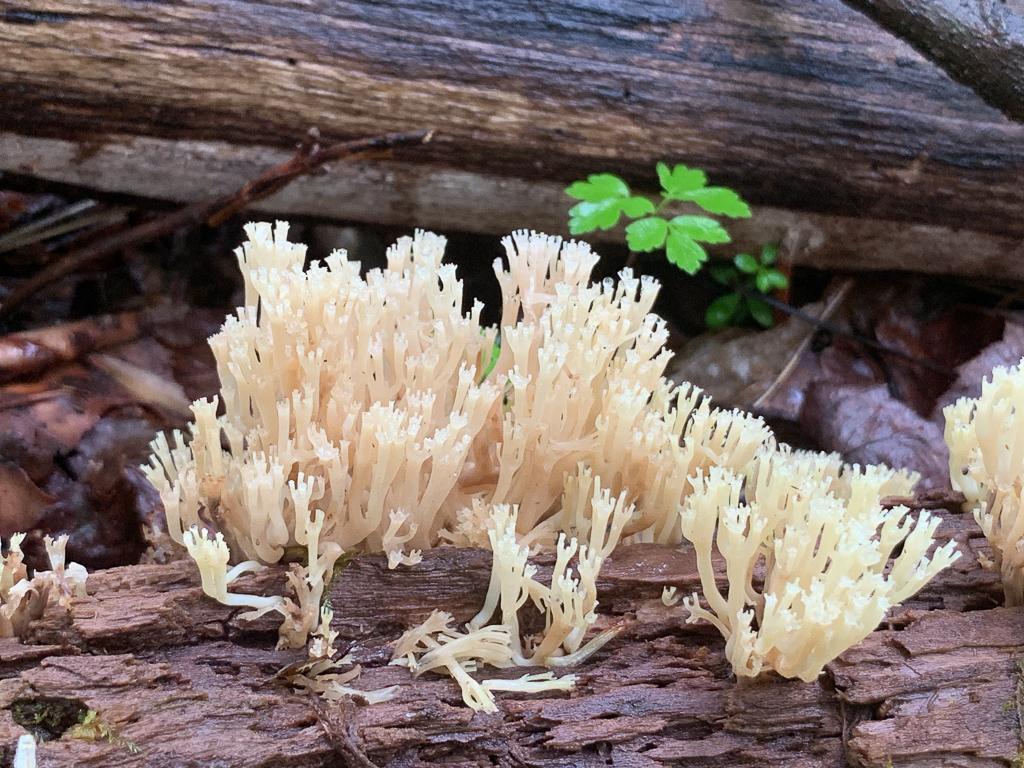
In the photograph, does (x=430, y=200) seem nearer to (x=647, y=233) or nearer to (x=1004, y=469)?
(x=647, y=233)

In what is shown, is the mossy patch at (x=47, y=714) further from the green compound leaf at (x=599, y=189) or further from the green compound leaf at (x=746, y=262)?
the green compound leaf at (x=746, y=262)

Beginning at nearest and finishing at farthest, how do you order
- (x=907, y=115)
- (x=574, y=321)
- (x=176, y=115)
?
(x=574, y=321) < (x=176, y=115) < (x=907, y=115)

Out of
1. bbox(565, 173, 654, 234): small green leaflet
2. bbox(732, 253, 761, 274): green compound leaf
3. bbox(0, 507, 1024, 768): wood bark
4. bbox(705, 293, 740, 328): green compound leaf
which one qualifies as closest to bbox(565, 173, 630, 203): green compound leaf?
bbox(565, 173, 654, 234): small green leaflet

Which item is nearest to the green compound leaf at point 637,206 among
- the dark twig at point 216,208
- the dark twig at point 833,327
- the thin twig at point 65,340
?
the dark twig at point 216,208

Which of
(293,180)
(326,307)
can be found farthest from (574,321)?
(293,180)

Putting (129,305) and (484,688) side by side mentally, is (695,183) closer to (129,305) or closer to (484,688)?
(484,688)

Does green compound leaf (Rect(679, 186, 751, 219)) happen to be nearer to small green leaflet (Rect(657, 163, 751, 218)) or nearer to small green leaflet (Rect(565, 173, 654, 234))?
small green leaflet (Rect(657, 163, 751, 218))

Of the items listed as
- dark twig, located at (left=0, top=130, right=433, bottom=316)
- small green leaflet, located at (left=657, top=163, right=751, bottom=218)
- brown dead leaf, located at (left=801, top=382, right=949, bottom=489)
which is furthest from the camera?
brown dead leaf, located at (left=801, top=382, right=949, bottom=489)
